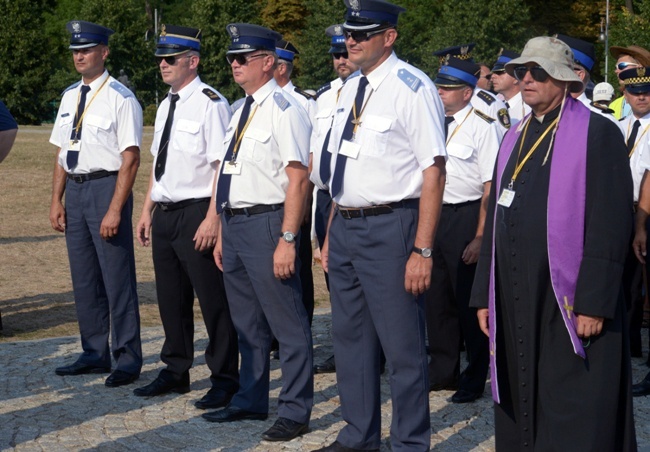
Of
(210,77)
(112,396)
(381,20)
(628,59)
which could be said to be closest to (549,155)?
(381,20)

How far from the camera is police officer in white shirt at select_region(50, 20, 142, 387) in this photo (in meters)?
7.82

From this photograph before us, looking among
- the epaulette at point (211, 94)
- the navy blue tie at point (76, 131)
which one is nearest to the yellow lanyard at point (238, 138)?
the epaulette at point (211, 94)

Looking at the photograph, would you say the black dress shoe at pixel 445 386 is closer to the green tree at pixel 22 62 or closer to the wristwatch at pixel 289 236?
the wristwatch at pixel 289 236

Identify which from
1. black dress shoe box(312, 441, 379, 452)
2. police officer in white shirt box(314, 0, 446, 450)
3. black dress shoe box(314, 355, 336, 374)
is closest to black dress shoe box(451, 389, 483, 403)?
black dress shoe box(314, 355, 336, 374)

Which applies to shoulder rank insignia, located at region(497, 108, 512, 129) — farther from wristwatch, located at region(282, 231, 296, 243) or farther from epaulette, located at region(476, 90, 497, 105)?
wristwatch, located at region(282, 231, 296, 243)

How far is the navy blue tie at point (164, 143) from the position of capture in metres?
7.36

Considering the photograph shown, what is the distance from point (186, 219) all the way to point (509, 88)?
4586 mm

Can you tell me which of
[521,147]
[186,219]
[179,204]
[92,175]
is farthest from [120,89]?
[521,147]

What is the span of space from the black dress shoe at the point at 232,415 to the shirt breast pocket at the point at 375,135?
1.95 meters

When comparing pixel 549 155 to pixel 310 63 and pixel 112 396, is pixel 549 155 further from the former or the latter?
pixel 310 63

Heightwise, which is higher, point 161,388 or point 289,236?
point 289,236

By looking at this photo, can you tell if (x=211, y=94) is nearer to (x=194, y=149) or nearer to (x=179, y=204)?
(x=194, y=149)

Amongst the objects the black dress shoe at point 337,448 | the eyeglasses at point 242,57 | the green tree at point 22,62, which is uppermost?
the eyeglasses at point 242,57

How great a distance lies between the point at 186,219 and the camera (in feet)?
24.0
